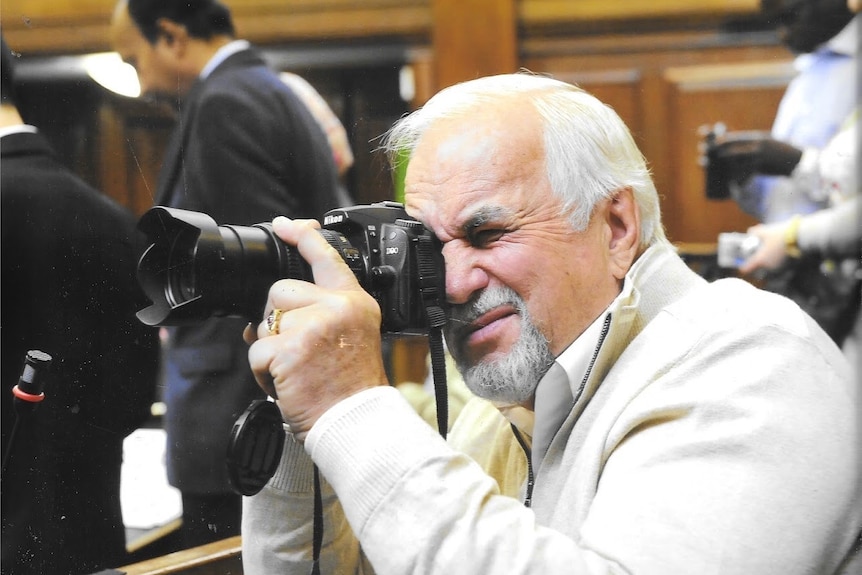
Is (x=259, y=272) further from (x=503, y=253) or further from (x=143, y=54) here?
(x=143, y=54)

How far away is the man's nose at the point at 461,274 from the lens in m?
0.81

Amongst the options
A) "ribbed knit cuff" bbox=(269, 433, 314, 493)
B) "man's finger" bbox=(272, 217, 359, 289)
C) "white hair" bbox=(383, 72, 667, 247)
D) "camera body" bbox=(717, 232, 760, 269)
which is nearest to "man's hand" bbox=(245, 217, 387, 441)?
"man's finger" bbox=(272, 217, 359, 289)

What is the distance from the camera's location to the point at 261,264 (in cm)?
72

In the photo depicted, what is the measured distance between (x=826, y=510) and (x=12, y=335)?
744 millimetres

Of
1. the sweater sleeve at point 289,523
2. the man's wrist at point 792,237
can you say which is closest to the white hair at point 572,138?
the man's wrist at point 792,237

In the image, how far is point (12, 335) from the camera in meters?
0.87

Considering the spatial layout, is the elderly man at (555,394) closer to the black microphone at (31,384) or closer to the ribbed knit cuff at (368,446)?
the ribbed knit cuff at (368,446)

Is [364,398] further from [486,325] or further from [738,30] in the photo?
[738,30]

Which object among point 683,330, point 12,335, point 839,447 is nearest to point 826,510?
point 839,447

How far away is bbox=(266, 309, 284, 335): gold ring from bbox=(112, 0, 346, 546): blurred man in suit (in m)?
0.21

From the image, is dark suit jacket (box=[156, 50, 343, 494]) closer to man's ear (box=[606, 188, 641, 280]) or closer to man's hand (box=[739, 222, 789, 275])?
man's ear (box=[606, 188, 641, 280])

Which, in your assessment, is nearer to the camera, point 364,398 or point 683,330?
point 364,398

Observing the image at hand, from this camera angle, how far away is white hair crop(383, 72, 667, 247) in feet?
2.73

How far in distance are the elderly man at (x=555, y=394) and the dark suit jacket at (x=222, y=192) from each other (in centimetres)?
11
